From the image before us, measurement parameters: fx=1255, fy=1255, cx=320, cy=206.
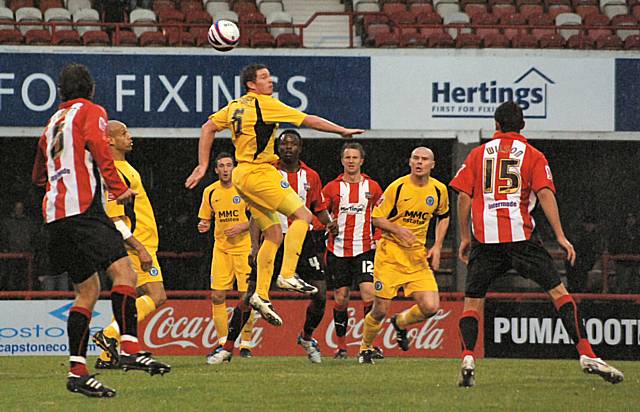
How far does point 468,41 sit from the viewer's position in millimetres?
19656

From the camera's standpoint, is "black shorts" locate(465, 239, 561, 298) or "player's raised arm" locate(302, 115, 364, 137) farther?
"player's raised arm" locate(302, 115, 364, 137)

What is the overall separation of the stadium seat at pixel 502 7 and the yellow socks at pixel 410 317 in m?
10.5

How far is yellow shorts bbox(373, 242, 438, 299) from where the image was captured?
12109 mm

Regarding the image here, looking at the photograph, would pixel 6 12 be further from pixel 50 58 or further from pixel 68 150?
pixel 68 150

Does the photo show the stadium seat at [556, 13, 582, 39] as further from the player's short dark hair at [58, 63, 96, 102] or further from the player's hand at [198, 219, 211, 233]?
the player's short dark hair at [58, 63, 96, 102]

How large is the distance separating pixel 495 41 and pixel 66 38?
670 centimetres

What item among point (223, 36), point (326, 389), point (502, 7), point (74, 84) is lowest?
point (326, 389)

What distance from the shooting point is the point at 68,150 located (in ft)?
26.2

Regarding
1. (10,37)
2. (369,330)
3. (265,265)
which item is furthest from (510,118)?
(10,37)

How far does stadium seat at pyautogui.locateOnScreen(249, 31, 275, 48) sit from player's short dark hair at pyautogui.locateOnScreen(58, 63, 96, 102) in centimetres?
1095

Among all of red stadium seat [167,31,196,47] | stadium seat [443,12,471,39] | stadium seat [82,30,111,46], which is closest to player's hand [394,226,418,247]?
red stadium seat [167,31,196,47]

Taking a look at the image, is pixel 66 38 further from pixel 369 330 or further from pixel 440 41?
pixel 369 330

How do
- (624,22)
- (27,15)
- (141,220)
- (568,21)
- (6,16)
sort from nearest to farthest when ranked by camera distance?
(141,220) → (6,16) → (27,15) → (624,22) → (568,21)

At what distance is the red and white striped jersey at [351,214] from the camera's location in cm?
1349
